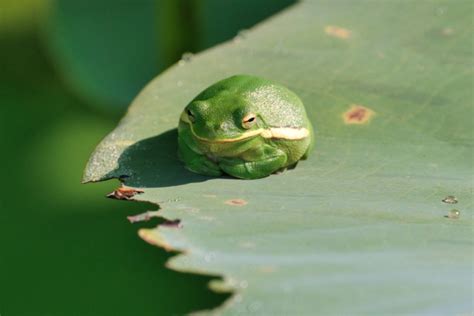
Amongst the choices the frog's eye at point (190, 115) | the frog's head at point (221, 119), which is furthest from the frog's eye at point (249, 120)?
the frog's eye at point (190, 115)

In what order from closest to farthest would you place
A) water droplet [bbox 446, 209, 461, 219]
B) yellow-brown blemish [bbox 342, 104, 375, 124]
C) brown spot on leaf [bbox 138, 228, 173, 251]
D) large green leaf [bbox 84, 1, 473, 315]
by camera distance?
large green leaf [bbox 84, 1, 473, 315] < brown spot on leaf [bbox 138, 228, 173, 251] < water droplet [bbox 446, 209, 461, 219] < yellow-brown blemish [bbox 342, 104, 375, 124]

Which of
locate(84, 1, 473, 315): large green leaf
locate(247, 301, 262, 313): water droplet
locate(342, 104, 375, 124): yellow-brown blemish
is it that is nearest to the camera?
locate(247, 301, 262, 313): water droplet

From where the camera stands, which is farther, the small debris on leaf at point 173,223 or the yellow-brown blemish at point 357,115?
the yellow-brown blemish at point 357,115

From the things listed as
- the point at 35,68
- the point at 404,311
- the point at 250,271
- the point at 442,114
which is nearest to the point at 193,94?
the point at 442,114

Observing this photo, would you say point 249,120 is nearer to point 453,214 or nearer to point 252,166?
point 252,166

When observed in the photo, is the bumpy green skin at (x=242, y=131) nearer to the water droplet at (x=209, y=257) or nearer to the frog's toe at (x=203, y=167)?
the frog's toe at (x=203, y=167)

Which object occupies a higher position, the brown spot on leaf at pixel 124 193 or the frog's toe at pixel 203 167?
the frog's toe at pixel 203 167

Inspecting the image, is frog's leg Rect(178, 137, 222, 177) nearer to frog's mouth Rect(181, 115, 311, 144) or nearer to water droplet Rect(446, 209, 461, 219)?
frog's mouth Rect(181, 115, 311, 144)

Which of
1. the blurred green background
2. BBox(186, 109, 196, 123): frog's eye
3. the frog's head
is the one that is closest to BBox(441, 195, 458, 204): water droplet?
the frog's head
